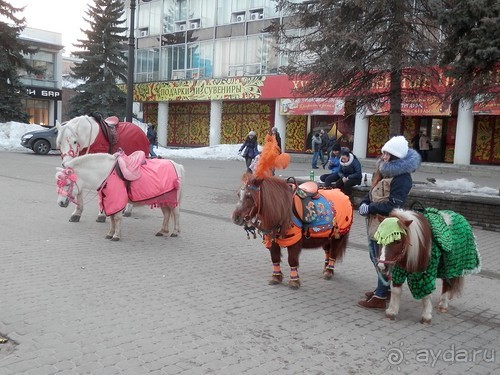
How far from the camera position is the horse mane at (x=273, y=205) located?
556cm

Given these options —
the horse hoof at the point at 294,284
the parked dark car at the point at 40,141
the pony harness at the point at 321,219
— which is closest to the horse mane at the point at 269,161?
the pony harness at the point at 321,219

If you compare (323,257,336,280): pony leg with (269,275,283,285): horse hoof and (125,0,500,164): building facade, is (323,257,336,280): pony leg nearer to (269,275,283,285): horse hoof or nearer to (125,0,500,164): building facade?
(269,275,283,285): horse hoof

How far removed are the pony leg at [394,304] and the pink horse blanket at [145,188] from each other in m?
4.29

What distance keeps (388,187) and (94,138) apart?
5763mm

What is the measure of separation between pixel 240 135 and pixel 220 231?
1079 inches

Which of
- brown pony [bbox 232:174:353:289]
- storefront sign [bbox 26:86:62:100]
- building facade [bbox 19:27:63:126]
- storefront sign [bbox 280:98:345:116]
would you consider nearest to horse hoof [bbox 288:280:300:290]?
brown pony [bbox 232:174:353:289]

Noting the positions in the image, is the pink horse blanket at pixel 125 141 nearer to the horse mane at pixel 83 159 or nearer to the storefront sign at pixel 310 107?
the horse mane at pixel 83 159

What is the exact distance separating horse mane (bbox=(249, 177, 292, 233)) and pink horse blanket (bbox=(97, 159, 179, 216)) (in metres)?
2.91

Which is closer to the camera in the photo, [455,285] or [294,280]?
[455,285]

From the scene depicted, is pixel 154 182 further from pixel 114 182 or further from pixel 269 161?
pixel 269 161

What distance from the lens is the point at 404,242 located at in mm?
4633

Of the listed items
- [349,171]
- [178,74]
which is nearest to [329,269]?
[349,171]

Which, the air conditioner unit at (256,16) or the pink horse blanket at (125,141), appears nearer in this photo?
the pink horse blanket at (125,141)

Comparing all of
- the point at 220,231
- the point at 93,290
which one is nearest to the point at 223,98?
the point at 220,231
